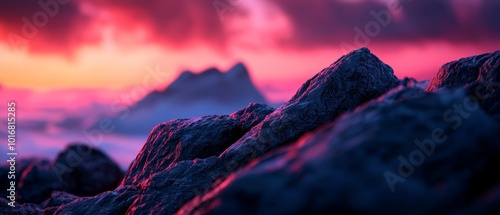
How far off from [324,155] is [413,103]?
1140mm

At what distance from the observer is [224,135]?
1068cm

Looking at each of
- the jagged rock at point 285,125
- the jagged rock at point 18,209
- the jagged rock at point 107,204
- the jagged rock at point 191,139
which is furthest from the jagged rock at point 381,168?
the jagged rock at point 18,209

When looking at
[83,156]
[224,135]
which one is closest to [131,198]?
[224,135]

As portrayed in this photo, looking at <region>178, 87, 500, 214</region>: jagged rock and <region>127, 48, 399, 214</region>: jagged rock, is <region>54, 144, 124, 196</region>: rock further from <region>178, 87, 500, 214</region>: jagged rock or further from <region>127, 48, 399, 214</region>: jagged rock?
Answer: <region>178, 87, 500, 214</region>: jagged rock

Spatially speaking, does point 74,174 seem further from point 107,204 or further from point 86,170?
point 107,204

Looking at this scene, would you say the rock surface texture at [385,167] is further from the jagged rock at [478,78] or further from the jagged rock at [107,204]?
the jagged rock at [107,204]

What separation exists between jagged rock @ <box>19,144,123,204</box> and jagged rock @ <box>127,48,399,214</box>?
48.2ft

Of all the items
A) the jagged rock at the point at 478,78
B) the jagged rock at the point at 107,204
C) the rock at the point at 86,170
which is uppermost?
the rock at the point at 86,170

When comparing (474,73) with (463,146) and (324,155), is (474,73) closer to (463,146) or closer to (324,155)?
(463,146)

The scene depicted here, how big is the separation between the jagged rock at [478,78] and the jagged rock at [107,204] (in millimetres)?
6191

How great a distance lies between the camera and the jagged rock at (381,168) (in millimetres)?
3967

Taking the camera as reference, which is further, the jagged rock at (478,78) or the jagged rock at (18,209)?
the jagged rock at (18,209)

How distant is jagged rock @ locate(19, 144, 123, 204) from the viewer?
21.8 metres

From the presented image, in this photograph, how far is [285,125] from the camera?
366 inches
